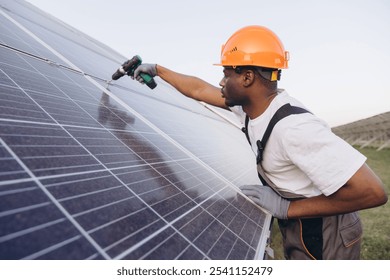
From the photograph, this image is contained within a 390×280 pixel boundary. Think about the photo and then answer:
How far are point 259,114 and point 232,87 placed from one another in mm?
446

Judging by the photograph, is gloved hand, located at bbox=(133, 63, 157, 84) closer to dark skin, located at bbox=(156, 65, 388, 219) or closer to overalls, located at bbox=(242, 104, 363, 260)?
dark skin, located at bbox=(156, 65, 388, 219)

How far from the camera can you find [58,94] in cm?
253

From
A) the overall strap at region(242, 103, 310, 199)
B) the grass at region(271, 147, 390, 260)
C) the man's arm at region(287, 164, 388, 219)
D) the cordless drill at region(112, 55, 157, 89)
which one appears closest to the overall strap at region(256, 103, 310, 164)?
the overall strap at region(242, 103, 310, 199)

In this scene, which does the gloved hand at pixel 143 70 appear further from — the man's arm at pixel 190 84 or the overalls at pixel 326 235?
the overalls at pixel 326 235

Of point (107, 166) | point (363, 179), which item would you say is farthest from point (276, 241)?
point (107, 166)

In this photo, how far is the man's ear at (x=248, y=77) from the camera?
9.49ft

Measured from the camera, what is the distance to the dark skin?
223cm

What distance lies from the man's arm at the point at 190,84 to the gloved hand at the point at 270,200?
5.14ft

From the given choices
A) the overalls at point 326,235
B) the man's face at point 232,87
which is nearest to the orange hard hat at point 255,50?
the man's face at point 232,87

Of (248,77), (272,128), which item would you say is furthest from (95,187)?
(248,77)

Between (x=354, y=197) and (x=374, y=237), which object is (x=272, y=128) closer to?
(x=354, y=197)

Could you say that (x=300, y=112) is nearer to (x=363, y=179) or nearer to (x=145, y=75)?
(x=363, y=179)

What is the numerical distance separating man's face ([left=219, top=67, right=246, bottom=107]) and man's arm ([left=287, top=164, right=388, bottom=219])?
4.41 ft
